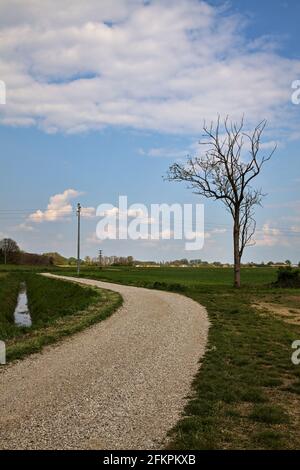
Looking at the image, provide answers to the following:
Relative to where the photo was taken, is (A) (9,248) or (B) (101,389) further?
(A) (9,248)

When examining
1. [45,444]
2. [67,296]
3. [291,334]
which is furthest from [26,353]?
[67,296]

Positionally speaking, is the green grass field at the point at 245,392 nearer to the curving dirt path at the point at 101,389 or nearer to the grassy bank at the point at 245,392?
the grassy bank at the point at 245,392

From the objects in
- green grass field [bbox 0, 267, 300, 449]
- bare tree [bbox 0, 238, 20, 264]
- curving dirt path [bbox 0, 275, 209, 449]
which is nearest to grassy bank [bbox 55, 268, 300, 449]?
green grass field [bbox 0, 267, 300, 449]

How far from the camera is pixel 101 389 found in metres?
9.19

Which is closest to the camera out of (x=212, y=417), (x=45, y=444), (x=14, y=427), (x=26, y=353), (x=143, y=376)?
(x=45, y=444)

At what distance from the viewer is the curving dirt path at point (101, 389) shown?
6.69m

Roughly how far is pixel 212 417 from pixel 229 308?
1648 cm

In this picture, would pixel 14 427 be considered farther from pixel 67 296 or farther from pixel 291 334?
pixel 67 296

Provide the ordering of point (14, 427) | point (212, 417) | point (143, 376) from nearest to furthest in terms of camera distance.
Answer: point (14, 427) < point (212, 417) < point (143, 376)

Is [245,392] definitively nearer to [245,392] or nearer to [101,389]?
[245,392]

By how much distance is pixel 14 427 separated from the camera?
7.03 meters

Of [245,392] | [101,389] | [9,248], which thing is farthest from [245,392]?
[9,248]

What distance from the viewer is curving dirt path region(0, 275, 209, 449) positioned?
6.69m
